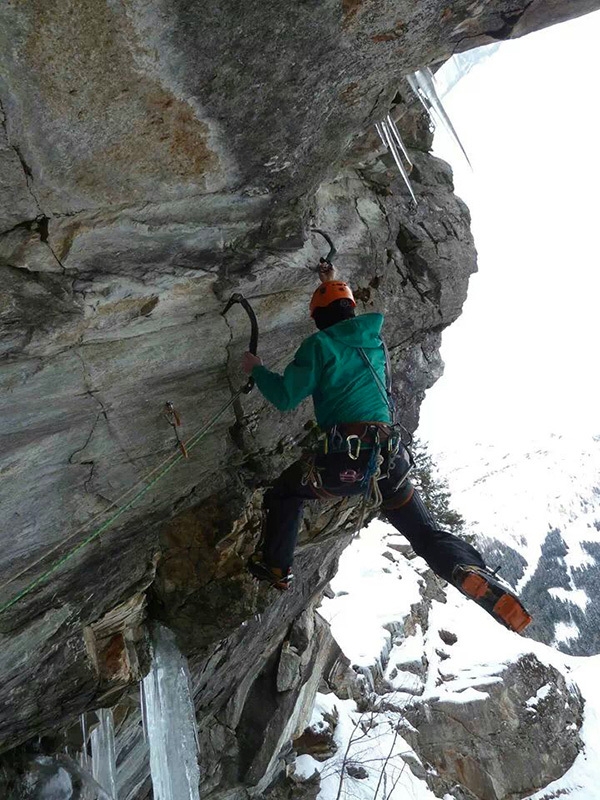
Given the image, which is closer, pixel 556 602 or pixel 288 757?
pixel 288 757

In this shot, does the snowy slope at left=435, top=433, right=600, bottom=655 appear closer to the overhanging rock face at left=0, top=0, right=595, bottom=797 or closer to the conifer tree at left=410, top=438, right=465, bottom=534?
the conifer tree at left=410, top=438, right=465, bottom=534

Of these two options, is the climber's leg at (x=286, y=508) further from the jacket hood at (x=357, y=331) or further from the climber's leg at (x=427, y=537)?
the jacket hood at (x=357, y=331)

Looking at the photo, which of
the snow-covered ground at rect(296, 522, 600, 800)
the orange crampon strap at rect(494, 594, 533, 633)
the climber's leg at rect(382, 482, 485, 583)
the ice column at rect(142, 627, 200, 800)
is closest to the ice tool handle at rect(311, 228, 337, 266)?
the climber's leg at rect(382, 482, 485, 583)

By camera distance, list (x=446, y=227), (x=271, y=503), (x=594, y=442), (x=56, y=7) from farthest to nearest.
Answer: (x=594, y=442) < (x=446, y=227) < (x=271, y=503) < (x=56, y=7)

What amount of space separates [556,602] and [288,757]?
42.4 m

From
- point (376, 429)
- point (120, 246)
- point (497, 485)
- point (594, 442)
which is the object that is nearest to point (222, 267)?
point (120, 246)

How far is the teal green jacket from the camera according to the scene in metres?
4.15

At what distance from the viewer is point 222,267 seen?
167 inches

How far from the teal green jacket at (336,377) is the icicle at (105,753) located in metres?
3.80

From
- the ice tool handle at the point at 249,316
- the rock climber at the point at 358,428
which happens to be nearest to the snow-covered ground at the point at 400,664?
the rock climber at the point at 358,428

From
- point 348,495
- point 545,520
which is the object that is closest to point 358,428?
point 348,495

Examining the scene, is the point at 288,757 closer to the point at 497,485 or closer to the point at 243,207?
the point at 243,207

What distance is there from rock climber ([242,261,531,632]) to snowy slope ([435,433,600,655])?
29.6 metres

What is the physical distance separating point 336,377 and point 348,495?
0.98 metres
